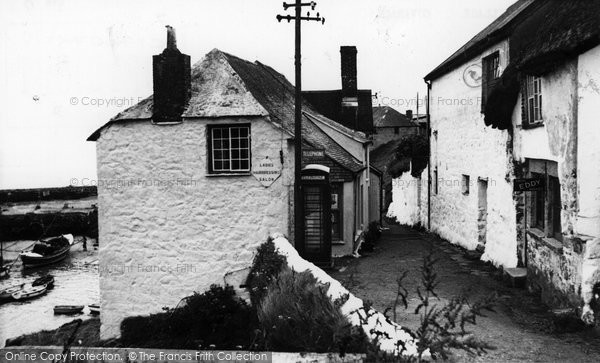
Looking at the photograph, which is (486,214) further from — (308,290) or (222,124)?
(308,290)

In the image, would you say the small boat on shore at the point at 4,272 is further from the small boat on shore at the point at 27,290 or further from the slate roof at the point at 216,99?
the slate roof at the point at 216,99

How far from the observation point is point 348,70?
26.9m

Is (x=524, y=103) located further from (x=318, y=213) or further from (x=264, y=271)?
(x=264, y=271)

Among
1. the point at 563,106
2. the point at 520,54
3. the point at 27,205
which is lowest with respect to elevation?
the point at 27,205

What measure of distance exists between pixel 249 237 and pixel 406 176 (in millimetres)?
16919

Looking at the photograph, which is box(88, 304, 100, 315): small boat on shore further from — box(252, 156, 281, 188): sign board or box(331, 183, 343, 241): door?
box(252, 156, 281, 188): sign board

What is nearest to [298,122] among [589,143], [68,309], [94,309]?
[589,143]

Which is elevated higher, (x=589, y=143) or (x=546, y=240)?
(x=589, y=143)

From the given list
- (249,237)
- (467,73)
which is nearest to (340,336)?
(249,237)

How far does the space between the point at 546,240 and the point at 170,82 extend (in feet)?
31.4

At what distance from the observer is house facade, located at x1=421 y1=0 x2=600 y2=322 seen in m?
8.70

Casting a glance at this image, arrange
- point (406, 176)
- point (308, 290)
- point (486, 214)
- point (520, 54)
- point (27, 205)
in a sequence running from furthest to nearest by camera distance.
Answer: point (27, 205) → point (406, 176) → point (486, 214) → point (520, 54) → point (308, 290)

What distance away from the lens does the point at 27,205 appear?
71812 millimetres

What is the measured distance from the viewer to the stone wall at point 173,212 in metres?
14.0
